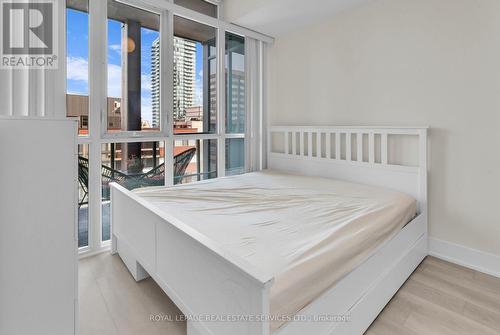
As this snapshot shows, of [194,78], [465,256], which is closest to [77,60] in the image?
[194,78]

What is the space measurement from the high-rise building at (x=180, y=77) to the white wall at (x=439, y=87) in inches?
59.0

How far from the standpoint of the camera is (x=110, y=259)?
240 centimetres

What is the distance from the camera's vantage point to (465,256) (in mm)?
2336

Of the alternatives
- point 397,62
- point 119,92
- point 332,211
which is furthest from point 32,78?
point 397,62

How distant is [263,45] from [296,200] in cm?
249

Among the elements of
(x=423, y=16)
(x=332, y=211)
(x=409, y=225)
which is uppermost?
(x=423, y=16)

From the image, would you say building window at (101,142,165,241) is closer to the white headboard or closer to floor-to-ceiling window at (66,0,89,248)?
floor-to-ceiling window at (66,0,89,248)

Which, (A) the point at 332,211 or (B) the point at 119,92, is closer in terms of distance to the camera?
(A) the point at 332,211

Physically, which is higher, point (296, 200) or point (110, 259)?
point (296, 200)

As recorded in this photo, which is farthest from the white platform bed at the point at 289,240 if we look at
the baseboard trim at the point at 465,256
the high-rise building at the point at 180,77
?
the high-rise building at the point at 180,77

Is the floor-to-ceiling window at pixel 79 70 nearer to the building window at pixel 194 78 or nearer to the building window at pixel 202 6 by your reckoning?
the building window at pixel 194 78

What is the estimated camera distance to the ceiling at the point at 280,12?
2.80 meters

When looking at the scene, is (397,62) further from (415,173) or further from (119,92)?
(119,92)

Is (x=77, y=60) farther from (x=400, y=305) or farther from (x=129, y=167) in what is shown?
(x=400, y=305)
